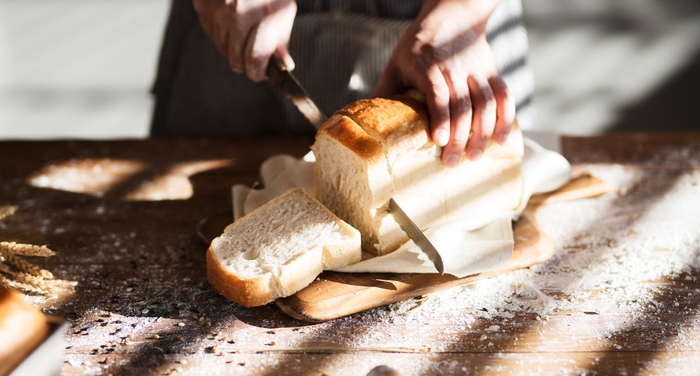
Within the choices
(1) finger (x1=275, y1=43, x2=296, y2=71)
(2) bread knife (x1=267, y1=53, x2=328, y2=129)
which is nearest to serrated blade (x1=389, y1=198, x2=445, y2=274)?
(2) bread knife (x1=267, y1=53, x2=328, y2=129)

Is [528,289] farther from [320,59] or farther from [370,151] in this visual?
[320,59]

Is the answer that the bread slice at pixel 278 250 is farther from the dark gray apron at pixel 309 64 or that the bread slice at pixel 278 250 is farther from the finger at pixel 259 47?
the dark gray apron at pixel 309 64

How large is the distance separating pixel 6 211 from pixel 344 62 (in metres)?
1.22

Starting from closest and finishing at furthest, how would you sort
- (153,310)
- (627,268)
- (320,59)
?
(153,310) < (627,268) < (320,59)

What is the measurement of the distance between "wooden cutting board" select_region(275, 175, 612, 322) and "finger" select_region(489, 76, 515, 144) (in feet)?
0.86

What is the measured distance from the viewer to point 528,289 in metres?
1.49

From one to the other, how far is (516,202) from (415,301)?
513mm

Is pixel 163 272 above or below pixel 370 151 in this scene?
below

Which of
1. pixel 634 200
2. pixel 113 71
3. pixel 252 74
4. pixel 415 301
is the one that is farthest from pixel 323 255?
pixel 113 71

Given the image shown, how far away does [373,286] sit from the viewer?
4.76 feet

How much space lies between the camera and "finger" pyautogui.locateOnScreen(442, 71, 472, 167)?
5.15 ft

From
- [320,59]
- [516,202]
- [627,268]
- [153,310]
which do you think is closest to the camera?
[153,310]

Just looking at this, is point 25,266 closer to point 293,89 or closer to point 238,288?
point 238,288

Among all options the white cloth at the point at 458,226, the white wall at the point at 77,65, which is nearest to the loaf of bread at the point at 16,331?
the white cloth at the point at 458,226
